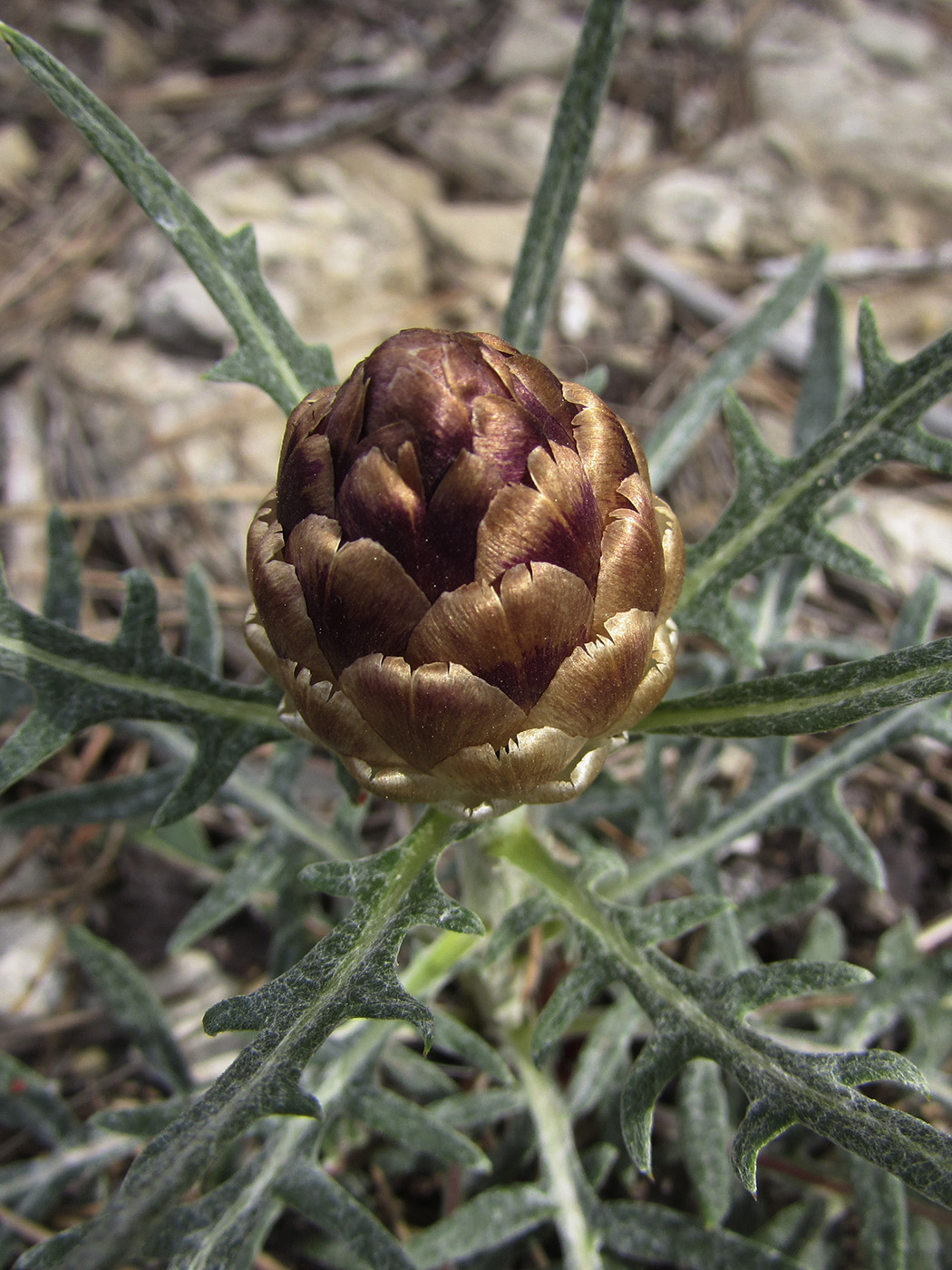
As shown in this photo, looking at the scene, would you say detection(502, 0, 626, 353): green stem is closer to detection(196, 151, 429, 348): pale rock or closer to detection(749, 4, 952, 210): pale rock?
detection(196, 151, 429, 348): pale rock

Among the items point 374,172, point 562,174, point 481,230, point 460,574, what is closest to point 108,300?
point 374,172

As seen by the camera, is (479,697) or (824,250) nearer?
(479,697)

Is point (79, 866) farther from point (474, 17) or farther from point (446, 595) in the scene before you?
point (474, 17)

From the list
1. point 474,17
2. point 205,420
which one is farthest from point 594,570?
point 474,17

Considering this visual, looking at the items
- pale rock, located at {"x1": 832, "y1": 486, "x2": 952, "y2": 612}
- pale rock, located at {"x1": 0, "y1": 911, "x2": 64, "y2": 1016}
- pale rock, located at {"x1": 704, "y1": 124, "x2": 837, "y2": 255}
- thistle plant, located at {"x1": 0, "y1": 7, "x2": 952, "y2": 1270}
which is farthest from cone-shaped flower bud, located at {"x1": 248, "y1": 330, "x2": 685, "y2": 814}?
pale rock, located at {"x1": 704, "y1": 124, "x2": 837, "y2": 255}

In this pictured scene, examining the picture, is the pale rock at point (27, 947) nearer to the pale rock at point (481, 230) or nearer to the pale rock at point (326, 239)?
the pale rock at point (326, 239)

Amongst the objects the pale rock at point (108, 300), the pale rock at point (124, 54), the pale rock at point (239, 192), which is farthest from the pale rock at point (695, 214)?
the pale rock at point (124, 54)
